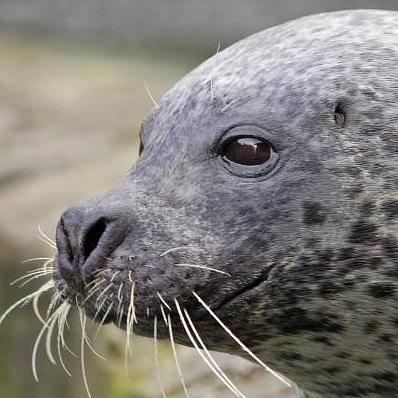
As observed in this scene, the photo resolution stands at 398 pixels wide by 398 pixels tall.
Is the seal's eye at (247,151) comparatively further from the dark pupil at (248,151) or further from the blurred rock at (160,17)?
the blurred rock at (160,17)

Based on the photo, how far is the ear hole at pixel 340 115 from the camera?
2863 millimetres

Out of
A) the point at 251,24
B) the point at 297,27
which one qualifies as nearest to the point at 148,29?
the point at 251,24

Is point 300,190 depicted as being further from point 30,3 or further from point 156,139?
point 30,3

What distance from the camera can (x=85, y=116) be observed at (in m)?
7.26

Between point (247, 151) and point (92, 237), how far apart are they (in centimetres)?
42

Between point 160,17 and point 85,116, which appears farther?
point 160,17

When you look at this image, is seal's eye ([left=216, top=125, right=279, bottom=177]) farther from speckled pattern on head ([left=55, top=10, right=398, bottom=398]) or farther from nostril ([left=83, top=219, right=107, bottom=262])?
nostril ([left=83, top=219, right=107, bottom=262])

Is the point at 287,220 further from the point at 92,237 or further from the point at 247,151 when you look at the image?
the point at 92,237

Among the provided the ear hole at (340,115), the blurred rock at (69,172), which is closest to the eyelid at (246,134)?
the ear hole at (340,115)

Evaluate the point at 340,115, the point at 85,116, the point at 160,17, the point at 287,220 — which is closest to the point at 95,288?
the point at 287,220

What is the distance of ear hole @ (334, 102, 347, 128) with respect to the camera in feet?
9.39

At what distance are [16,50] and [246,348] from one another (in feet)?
22.7

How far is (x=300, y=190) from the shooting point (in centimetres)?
285

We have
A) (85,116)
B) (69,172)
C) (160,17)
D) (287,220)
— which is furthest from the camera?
(160,17)
